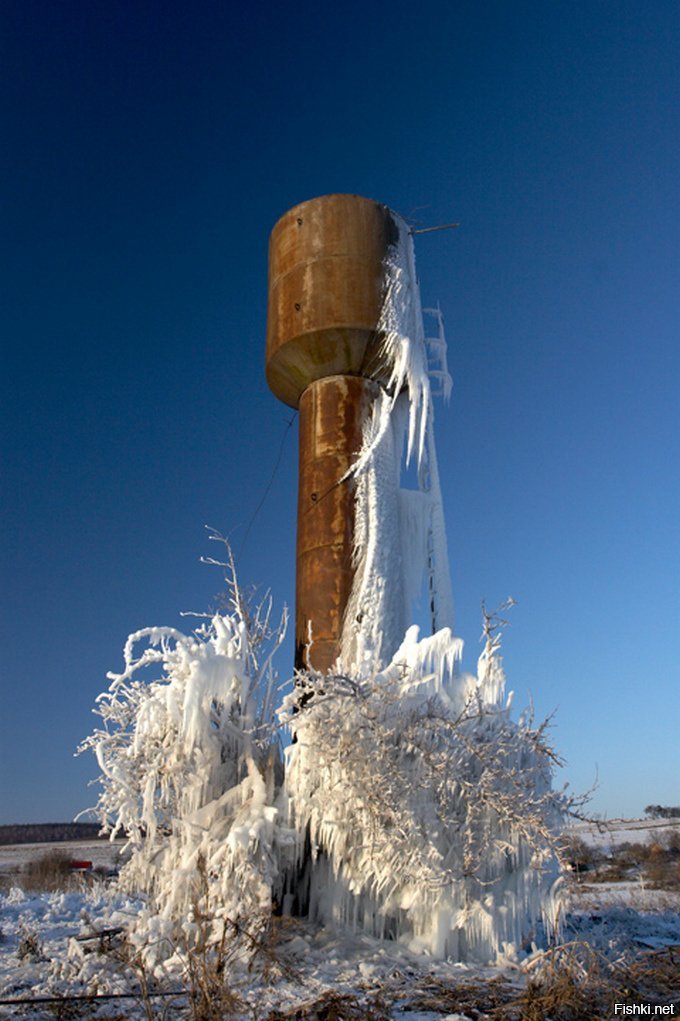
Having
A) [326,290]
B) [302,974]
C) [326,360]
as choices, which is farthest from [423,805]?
[326,290]

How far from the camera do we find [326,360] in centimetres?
971

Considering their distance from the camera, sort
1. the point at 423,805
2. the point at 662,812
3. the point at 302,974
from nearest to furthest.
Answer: the point at 302,974
the point at 423,805
the point at 662,812

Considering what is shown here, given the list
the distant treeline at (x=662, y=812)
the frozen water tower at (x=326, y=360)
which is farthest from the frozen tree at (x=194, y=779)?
the distant treeline at (x=662, y=812)

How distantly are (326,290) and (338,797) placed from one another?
6.33 metres

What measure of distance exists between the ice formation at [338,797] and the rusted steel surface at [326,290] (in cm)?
395

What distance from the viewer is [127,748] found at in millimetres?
6301

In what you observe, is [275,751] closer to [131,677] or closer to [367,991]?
[131,677]

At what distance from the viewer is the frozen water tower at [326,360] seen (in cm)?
880

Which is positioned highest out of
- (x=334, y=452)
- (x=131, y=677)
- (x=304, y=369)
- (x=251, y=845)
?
(x=304, y=369)

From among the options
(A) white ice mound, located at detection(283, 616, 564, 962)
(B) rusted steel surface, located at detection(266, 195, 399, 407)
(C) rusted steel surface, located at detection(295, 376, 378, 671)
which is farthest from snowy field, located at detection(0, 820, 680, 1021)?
(B) rusted steel surface, located at detection(266, 195, 399, 407)

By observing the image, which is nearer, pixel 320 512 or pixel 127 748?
pixel 127 748

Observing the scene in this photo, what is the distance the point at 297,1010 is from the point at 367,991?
766 mm

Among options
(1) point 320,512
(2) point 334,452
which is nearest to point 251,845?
(1) point 320,512

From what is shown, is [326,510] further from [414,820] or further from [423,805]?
[414,820]
